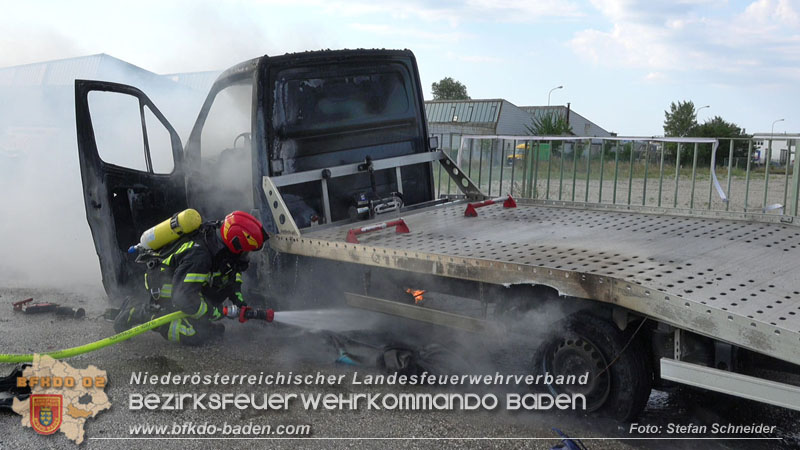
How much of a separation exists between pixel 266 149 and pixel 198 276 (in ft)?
3.68

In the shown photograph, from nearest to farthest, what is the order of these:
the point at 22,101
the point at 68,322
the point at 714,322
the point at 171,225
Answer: the point at 714,322
the point at 171,225
the point at 68,322
the point at 22,101

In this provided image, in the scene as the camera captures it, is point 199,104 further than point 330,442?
Yes

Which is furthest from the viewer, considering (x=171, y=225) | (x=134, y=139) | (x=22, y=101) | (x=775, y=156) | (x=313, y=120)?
(x=22, y=101)

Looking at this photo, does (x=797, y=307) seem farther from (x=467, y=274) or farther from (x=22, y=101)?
(x=22, y=101)

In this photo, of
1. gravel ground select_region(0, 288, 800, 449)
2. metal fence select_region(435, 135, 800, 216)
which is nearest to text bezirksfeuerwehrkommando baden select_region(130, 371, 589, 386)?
gravel ground select_region(0, 288, 800, 449)

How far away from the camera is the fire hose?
4.51 meters

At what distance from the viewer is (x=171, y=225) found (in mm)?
4980

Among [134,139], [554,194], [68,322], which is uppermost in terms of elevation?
[134,139]

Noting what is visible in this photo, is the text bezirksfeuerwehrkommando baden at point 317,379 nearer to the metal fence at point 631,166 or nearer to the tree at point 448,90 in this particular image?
the metal fence at point 631,166

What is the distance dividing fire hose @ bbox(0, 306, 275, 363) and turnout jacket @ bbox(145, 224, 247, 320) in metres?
0.13

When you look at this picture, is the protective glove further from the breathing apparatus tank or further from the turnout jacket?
the breathing apparatus tank

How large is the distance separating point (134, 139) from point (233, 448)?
4.04 metres

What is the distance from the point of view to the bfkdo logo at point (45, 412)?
3.97 m

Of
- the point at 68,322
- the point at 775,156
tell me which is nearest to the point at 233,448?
the point at 68,322
